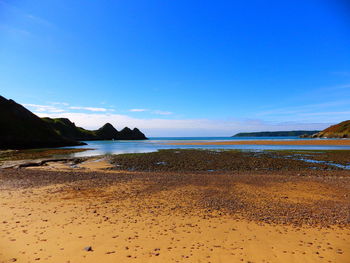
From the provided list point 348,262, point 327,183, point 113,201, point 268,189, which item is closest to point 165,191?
point 113,201

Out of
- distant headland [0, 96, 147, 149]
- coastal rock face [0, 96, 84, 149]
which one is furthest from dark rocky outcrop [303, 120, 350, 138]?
coastal rock face [0, 96, 84, 149]

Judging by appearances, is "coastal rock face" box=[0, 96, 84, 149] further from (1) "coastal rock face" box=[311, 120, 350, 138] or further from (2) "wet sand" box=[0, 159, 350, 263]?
(1) "coastal rock face" box=[311, 120, 350, 138]

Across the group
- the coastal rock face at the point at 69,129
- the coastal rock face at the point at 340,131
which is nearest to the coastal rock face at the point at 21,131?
the coastal rock face at the point at 69,129

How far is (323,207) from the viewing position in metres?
10.4

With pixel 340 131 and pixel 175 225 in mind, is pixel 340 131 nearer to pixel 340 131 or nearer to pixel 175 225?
pixel 340 131

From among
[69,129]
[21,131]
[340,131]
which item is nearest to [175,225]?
[21,131]

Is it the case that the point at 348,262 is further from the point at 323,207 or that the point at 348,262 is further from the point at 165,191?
the point at 165,191

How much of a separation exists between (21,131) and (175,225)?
319 feet

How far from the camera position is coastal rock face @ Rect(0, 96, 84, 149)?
72794 mm

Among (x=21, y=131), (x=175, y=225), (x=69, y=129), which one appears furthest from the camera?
(x=69, y=129)

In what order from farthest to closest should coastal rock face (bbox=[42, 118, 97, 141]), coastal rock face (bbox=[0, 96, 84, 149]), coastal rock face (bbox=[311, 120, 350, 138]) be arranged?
coastal rock face (bbox=[42, 118, 97, 141]) < coastal rock face (bbox=[311, 120, 350, 138]) < coastal rock face (bbox=[0, 96, 84, 149])

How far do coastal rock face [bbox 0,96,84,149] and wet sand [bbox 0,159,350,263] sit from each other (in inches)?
2932

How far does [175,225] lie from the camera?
8.20m

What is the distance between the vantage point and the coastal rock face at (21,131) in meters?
72.8
